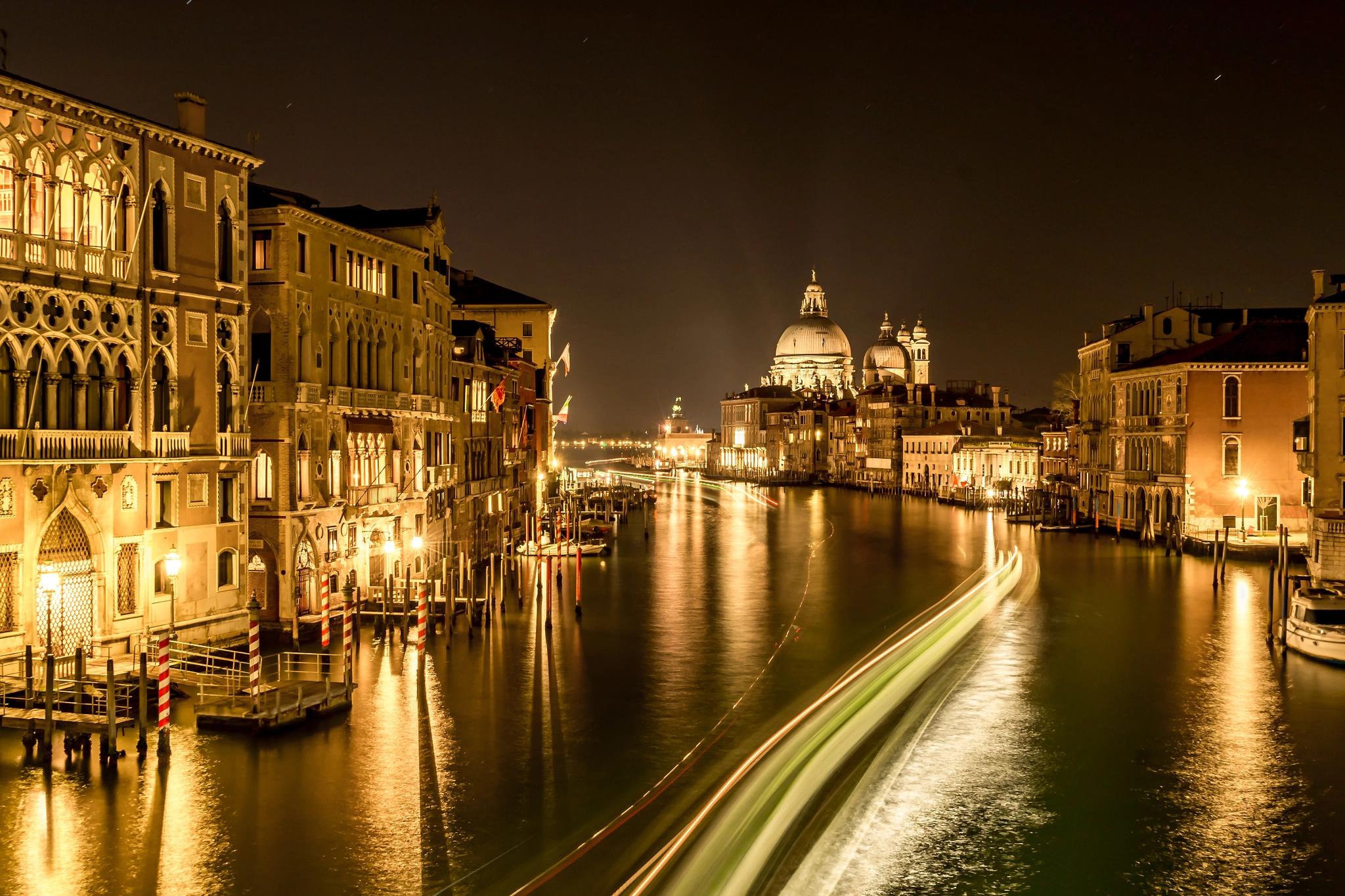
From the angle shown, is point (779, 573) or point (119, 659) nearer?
point (119, 659)

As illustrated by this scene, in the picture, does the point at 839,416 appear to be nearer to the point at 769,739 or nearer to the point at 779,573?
the point at 779,573

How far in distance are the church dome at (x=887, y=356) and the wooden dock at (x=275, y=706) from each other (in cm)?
13741

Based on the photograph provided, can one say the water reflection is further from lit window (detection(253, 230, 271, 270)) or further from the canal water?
lit window (detection(253, 230, 271, 270))

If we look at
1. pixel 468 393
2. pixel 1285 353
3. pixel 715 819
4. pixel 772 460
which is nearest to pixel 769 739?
pixel 715 819

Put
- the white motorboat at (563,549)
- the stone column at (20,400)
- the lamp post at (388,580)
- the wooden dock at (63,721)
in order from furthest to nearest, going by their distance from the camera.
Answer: the white motorboat at (563,549)
the lamp post at (388,580)
the stone column at (20,400)
the wooden dock at (63,721)

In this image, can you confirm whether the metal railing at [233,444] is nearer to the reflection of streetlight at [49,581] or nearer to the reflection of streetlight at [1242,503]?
the reflection of streetlight at [49,581]

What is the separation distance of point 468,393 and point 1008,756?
27253 mm

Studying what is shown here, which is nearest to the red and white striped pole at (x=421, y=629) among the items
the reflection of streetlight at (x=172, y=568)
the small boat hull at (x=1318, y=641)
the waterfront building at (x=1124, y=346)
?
the reflection of streetlight at (x=172, y=568)

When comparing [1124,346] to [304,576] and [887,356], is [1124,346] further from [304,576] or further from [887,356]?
[887,356]

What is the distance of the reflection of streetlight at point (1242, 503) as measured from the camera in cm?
4969

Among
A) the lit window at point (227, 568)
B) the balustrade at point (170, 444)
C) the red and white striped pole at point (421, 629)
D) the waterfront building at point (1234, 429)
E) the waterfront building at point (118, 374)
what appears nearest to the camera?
the waterfront building at point (118, 374)

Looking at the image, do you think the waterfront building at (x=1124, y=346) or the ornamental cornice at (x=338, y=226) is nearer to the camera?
the ornamental cornice at (x=338, y=226)

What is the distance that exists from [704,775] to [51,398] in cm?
1267

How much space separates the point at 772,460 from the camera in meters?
164
